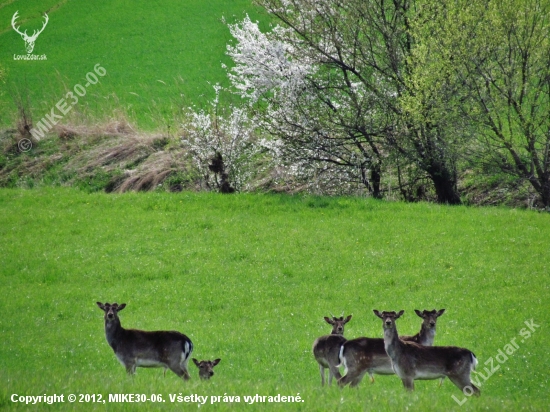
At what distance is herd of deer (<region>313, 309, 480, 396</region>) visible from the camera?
11.5m

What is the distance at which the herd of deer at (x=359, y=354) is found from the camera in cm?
1148

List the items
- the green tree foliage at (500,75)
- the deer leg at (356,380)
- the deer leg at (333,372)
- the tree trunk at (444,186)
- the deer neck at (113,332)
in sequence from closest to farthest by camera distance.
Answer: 1. the deer leg at (356,380)
2. the deer leg at (333,372)
3. the deer neck at (113,332)
4. the green tree foliage at (500,75)
5. the tree trunk at (444,186)

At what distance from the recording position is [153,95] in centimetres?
4553

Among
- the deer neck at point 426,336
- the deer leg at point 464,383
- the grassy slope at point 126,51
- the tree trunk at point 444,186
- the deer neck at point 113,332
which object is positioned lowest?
the deer leg at point 464,383

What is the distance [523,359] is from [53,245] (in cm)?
1514

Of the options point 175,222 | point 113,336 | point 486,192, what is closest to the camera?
point 113,336

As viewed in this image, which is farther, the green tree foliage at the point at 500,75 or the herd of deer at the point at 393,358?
the green tree foliage at the point at 500,75

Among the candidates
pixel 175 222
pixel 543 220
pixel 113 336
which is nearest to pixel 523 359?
pixel 113 336

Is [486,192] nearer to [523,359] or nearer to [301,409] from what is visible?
[523,359]

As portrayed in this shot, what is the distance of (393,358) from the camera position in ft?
38.0

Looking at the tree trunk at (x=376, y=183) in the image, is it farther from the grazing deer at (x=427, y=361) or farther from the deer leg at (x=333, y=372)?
the grazing deer at (x=427, y=361)

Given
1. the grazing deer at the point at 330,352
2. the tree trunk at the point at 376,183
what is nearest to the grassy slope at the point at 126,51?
the tree trunk at the point at 376,183

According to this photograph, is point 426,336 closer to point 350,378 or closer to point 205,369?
point 350,378

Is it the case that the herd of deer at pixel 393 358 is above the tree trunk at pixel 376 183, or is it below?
below
